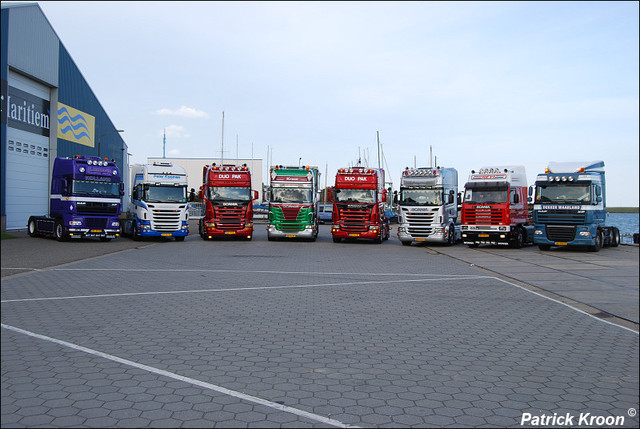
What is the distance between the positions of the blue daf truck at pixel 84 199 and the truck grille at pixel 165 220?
5.67 feet

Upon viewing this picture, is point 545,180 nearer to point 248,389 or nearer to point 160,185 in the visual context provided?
point 160,185

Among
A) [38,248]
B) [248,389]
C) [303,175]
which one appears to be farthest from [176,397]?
[303,175]

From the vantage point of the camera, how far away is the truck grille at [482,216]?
24672mm

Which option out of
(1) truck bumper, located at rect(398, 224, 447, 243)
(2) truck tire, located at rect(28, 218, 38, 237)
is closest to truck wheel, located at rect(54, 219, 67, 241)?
(2) truck tire, located at rect(28, 218, 38, 237)

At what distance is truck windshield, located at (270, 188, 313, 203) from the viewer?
2670 centimetres

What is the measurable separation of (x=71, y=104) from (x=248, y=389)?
36.1m

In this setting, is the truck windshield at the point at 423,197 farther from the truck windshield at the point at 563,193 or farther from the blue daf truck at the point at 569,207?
the truck windshield at the point at 563,193

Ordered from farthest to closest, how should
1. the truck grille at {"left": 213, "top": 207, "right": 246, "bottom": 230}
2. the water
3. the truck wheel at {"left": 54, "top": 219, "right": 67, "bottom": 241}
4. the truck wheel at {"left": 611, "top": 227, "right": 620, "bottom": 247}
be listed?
the truck grille at {"left": 213, "top": 207, "right": 246, "bottom": 230} → the truck wheel at {"left": 611, "top": 227, "right": 620, "bottom": 247} → the truck wheel at {"left": 54, "top": 219, "right": 67, "bottom": 241} → the water

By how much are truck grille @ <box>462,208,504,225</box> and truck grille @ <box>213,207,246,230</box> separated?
10.8 m

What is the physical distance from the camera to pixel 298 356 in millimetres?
6137

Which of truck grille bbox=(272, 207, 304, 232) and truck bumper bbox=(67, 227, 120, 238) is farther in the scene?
truck grille bbox=(272, 207, 304, 232)

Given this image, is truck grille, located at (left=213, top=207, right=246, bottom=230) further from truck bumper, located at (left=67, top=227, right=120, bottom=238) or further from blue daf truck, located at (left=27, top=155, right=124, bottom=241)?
truck bumper, located at (left=67, top=227, right=120, bottom=238)

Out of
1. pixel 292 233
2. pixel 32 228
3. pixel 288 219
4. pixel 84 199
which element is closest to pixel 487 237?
pixel 292 233

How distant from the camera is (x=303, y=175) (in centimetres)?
2689
